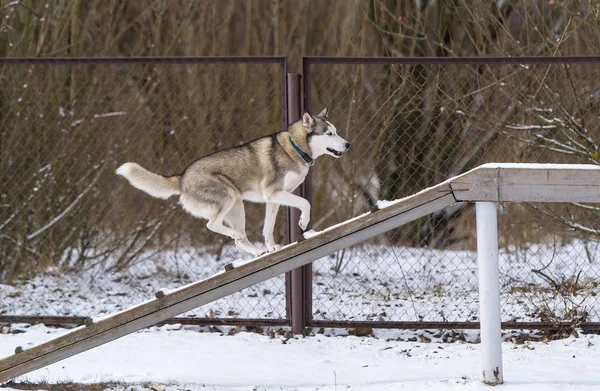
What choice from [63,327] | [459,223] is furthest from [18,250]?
[459,223]

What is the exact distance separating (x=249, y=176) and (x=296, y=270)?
4.87 ft

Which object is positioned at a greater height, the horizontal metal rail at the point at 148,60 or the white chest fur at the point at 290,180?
the horizontal metal rail at the point at 148,60

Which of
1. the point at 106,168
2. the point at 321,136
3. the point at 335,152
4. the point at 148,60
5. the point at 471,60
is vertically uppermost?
the point at 148,60

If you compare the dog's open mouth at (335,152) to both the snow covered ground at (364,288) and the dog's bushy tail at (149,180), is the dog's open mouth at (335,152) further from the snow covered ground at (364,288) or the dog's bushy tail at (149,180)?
the snow covered ground at (364,288)

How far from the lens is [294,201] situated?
4.39 m

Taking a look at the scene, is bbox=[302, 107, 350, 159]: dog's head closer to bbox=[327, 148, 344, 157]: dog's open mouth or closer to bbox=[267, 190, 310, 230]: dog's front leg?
bbox=[327, 148, 344, 157]: dog's open mouth

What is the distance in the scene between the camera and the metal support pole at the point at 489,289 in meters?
4.24

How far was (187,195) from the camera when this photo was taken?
4559 millimetres

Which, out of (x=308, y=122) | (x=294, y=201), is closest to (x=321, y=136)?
(x=308, y=122)

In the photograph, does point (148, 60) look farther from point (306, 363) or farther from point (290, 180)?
point (306, 363)

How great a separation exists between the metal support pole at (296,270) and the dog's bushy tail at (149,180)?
1358 mm


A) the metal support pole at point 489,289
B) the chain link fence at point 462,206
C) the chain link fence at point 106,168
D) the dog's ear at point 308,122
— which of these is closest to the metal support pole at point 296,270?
the chain link fence at point 462,206

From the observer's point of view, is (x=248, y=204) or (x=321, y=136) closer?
(x=321, y=136)

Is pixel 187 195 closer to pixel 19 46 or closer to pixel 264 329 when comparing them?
pixel 264 329
